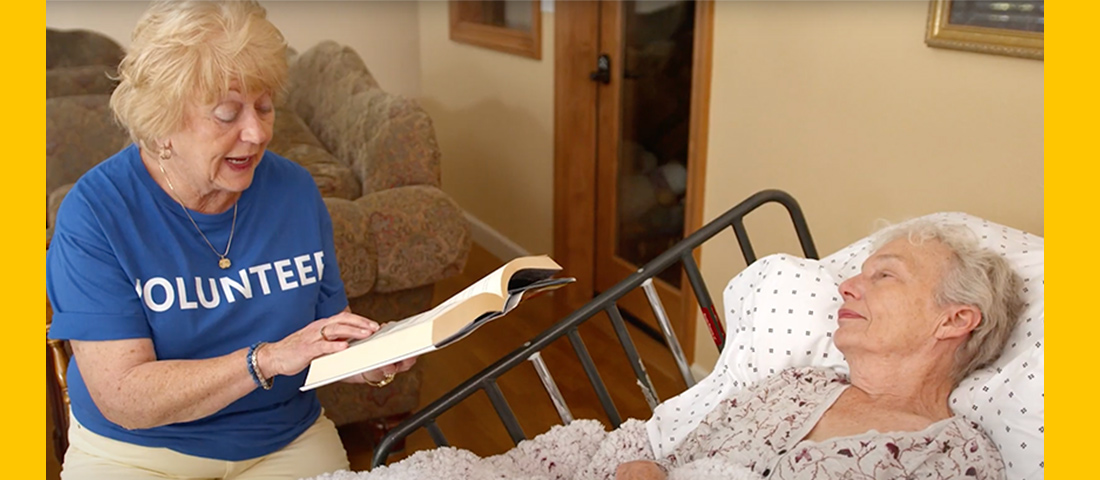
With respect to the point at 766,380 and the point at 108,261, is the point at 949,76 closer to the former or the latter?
the point at 766,380

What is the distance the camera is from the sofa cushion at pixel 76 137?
10.7 ft

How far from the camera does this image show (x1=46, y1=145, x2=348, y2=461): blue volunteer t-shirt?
132cm

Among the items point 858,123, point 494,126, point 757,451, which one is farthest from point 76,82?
point 757,451

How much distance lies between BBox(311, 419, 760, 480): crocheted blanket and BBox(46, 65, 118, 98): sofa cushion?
297 centimetres

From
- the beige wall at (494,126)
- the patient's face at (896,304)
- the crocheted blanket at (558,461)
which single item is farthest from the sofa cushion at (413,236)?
the beige wall at (494,126)

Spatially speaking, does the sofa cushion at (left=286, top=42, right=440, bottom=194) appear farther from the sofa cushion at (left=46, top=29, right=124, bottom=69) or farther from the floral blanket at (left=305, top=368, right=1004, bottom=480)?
the floral blanket at (left=305, top=368, right=1004, bottom=480)

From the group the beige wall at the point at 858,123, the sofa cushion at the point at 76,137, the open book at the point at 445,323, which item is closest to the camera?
the open book at the point at 445,323

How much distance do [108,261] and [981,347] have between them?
4.30 feet

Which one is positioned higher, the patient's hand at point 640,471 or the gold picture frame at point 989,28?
the gold picture frame at point 989,28

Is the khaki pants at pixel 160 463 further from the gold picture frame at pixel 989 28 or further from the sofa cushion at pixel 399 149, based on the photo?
the gold picture frame at pixel 989 28

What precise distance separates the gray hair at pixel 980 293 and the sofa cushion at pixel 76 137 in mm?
2830

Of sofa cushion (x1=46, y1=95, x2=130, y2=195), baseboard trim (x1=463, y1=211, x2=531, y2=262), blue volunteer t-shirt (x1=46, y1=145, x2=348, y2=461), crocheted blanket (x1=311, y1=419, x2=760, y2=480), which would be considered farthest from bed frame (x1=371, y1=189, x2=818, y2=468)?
baseboard trim (x1=463, y1=211, x2=531, y2=262)

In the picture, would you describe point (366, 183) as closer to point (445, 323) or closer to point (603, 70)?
point (603, 70)

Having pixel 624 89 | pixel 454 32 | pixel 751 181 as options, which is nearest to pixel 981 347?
pixel 751 181
